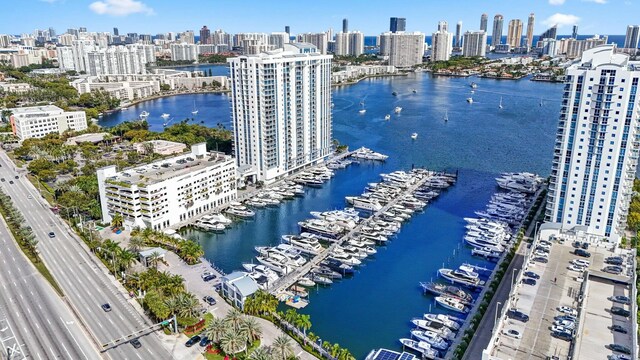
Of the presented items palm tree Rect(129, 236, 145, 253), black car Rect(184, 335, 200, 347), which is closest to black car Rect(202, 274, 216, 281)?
palm tree Rect(129, 236, 145, 253)

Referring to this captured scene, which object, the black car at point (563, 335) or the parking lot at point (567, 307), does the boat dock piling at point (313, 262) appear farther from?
the black car at point (563, 335)

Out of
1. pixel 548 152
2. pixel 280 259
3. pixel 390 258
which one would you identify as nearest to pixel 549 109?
pixel 548 152

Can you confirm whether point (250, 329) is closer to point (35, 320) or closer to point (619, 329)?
point (35, 320)

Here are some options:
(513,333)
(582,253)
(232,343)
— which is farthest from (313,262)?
(582,253)

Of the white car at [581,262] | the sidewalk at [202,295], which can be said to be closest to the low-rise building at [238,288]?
the sidewalk at [202,295]

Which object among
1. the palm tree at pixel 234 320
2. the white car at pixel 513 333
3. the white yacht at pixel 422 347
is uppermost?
the white car at pixel 513 333

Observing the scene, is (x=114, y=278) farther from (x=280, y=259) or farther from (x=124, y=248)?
(x=280, y=259)
